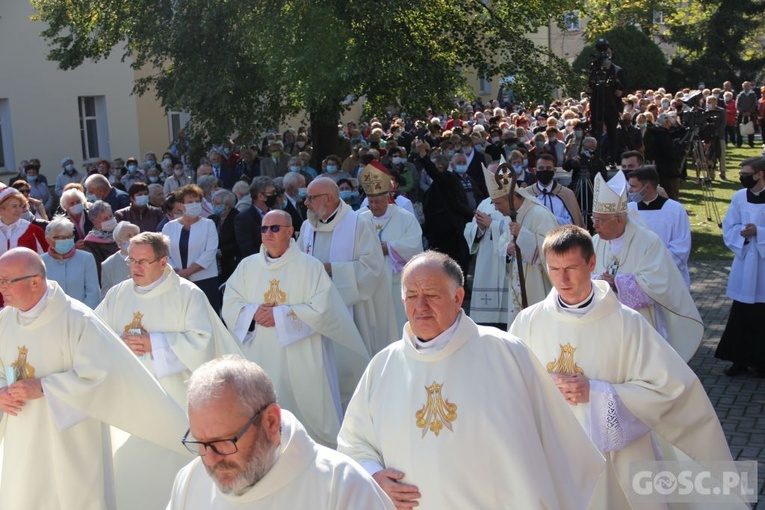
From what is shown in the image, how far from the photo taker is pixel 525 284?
30.2 feet

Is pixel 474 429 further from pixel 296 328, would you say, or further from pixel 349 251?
pixel 349 251

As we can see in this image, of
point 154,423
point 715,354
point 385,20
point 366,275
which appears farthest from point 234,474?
point 385,20

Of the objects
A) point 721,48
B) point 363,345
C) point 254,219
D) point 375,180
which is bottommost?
point 363,345

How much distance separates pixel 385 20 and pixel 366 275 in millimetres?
6238

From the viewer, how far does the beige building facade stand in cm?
2206

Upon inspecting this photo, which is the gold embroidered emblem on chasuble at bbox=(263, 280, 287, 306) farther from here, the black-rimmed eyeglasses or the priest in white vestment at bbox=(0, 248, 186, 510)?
the black-rimmed eyeglasses

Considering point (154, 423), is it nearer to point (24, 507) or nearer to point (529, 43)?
point (24, 507)

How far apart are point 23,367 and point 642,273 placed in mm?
3774

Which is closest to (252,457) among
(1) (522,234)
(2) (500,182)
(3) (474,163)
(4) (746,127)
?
(2) (500,182)

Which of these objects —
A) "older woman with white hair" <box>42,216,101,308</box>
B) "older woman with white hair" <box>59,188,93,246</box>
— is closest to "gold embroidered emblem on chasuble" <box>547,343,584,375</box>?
"older woman with white hair" <box>42,216,101,308</box>

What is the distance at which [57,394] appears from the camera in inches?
221

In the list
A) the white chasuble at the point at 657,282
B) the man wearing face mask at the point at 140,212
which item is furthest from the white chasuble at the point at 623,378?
the man wearing face mask at the point at 140,212

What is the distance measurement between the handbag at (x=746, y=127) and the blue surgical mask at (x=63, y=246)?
2608 cm

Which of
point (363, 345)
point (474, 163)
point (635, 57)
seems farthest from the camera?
point (635, 57)
